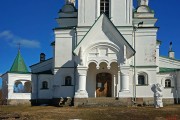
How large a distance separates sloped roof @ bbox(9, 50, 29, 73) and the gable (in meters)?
7.63

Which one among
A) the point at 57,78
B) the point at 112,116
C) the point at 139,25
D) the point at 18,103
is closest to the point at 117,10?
the point at 139,25

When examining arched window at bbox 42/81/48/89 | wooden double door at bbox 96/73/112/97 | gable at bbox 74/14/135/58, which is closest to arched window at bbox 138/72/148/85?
wooden double door at bbox 96/73/112/97

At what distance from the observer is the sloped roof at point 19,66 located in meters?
33.3

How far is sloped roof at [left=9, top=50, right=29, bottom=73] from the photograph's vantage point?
33.3 m

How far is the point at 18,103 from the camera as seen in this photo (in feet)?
105

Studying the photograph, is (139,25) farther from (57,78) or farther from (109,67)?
(57,78)

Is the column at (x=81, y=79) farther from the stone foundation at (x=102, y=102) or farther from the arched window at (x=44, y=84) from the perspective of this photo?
the arched window at (x=44, y=84)

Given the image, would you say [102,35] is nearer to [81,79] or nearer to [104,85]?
[81,79]

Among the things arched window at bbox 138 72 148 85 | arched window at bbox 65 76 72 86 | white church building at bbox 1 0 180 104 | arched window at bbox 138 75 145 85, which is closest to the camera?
white church building at bbox 1 0 180 104

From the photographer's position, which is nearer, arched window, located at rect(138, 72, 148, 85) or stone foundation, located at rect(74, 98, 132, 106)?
stone foundation, located at rect(74, 98, 132, 106)

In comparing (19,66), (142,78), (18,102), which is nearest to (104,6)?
(142,78)

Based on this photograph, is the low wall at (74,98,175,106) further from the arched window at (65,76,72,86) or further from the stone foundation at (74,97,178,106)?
the arched window at (65,76,72,86)

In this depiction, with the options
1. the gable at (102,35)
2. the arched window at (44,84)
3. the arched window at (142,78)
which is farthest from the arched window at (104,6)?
the arched window at (44,84)

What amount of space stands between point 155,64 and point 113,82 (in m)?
4.12
